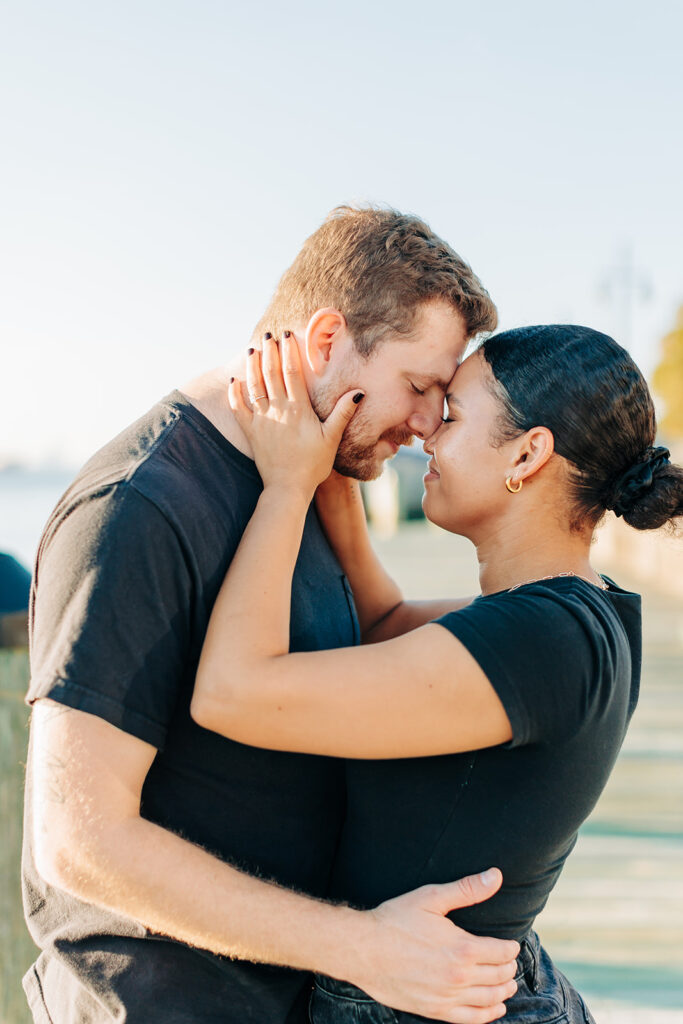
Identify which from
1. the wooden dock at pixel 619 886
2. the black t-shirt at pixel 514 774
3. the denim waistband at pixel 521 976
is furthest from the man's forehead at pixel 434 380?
the wooden dock at pixel 619 886

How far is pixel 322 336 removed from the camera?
6.79 feet

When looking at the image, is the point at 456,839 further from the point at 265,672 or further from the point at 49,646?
the point at 49,646

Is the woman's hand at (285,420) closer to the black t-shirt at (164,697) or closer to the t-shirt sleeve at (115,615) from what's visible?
the black t-shirt at (164,697)

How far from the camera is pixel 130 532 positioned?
1582 mm

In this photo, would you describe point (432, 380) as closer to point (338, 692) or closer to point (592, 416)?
point (592, 416)

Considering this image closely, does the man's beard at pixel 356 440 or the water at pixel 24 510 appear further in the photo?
the water at pixel 24 510

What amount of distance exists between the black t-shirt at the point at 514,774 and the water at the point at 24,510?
4.53 feet

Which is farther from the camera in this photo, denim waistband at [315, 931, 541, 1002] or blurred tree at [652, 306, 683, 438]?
blurred tree at [652, 306, 683, 438]

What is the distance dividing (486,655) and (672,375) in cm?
2440

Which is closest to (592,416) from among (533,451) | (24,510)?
(533,451)

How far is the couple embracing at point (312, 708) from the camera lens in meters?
1.57

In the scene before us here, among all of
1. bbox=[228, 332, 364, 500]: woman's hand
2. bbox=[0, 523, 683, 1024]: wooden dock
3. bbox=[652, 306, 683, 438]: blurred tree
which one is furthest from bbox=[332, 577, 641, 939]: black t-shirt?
bbox=[652, 306, 683, 438]: blurred tree

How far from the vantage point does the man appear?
154 centimetres

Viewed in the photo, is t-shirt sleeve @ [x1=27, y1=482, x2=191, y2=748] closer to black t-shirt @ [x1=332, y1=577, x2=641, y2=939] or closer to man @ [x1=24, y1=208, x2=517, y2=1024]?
man @ [x1=24, y1=208, x2=517, y2=1024]
